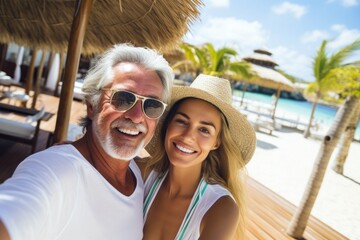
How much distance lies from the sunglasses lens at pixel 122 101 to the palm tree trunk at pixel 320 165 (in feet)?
11.1

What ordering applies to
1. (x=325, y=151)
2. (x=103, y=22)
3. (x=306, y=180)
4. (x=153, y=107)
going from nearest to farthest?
(x=153, y=107) → (x=103, y=22) → (x=325, y=151) → (x=306, y=180)

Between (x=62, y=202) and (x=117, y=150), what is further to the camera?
(x=117, y=150)

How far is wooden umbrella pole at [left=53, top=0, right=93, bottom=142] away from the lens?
211 centimetres

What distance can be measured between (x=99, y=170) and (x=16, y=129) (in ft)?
11.8

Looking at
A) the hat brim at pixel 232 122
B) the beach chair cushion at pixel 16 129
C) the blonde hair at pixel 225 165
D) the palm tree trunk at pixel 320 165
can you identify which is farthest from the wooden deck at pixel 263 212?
the hat brim at pixel 232 122

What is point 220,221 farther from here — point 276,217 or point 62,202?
point 276,217

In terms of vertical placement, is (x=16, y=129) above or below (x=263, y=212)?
above

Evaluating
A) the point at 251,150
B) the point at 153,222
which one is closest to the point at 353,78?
the point at 251,150

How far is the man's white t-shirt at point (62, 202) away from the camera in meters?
0.79

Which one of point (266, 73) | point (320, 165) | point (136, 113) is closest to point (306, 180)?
point (320, 165)

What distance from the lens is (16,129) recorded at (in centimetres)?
411

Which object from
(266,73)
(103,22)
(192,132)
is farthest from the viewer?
(266,73)

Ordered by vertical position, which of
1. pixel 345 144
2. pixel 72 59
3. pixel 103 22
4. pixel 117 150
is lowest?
pixel 117 150

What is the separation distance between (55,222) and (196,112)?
1186 millimetres
